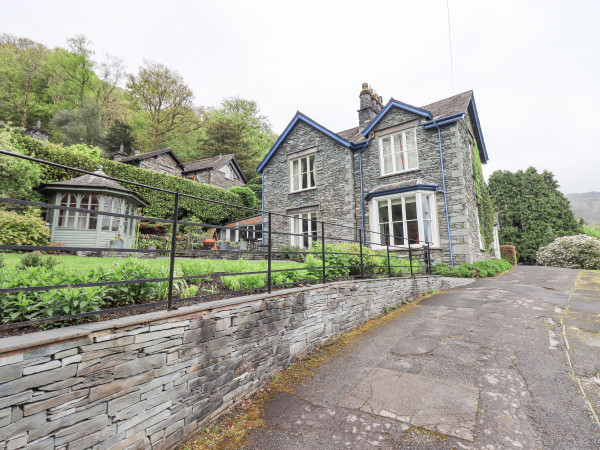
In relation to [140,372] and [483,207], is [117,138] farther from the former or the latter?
[483,207]

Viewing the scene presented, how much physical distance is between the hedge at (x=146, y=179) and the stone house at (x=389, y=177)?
5.96 m

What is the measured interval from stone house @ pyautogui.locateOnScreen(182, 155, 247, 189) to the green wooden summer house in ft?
42.4

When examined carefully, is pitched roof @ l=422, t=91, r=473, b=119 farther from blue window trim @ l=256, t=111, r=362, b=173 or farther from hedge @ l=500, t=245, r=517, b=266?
hedge @ l=500, t=245, r=517, b=266

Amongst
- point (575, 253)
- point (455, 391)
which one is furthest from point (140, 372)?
point (575, 253)

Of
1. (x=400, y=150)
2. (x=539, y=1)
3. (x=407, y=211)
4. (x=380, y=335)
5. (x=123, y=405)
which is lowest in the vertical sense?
(x=380, y=335)

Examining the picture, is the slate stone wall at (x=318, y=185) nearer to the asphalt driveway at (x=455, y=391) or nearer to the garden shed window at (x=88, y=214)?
the asphalt driveway at (x=455, y=391)

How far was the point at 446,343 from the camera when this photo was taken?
4305mm

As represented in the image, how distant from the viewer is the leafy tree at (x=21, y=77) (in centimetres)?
2381

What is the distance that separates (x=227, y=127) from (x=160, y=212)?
737 inches

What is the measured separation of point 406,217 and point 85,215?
14494 millimetres

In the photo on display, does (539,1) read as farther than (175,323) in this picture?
Yes

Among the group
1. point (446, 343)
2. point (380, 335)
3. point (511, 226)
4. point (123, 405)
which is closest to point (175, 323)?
point (123, 405)

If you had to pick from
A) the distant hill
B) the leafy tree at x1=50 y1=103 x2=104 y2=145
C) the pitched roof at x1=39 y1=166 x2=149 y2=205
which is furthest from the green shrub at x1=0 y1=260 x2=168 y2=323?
the distant hill

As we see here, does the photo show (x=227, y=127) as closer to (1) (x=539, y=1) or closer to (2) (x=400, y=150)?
(2) (x=400, y=150)
